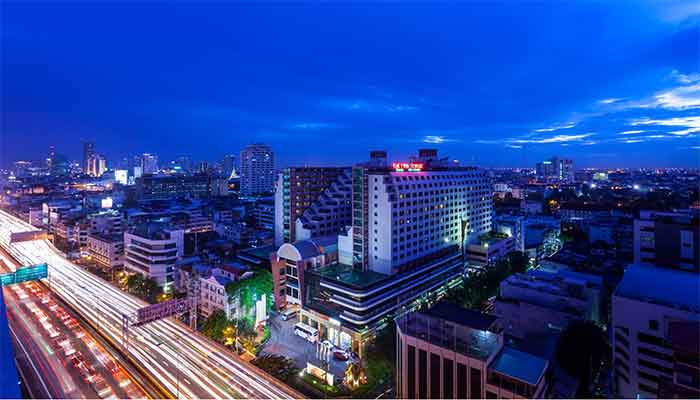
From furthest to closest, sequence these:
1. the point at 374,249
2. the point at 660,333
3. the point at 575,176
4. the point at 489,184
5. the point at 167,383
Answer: the point at 575,176 < the point at 489,184 < the point at 374,249 < the point at 167,383 < the point at 660,333

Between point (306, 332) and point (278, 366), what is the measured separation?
4.45m

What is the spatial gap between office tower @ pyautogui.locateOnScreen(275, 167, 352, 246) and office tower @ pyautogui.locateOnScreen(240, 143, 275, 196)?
216ft

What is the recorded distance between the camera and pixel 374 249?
25.3 metres

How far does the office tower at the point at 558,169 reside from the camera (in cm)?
12100

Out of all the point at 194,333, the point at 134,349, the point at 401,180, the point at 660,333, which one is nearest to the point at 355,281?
the point at 401,180

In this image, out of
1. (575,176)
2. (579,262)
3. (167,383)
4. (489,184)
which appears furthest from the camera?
(575,176)

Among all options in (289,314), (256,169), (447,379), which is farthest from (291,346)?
(256,169)

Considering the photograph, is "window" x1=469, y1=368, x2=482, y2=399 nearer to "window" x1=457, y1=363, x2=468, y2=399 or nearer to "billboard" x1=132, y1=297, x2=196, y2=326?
"window" x1=457, y1=363, x2=468, y2=399

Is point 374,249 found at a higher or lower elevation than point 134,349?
higher

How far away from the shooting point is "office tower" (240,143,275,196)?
98375 mm

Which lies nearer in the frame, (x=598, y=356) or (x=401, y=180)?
(x=598, y=356)

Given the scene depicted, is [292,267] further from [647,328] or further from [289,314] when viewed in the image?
[647,328]

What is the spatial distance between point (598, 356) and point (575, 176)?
125 m

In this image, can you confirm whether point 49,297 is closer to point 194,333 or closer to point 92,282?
point 92,282
